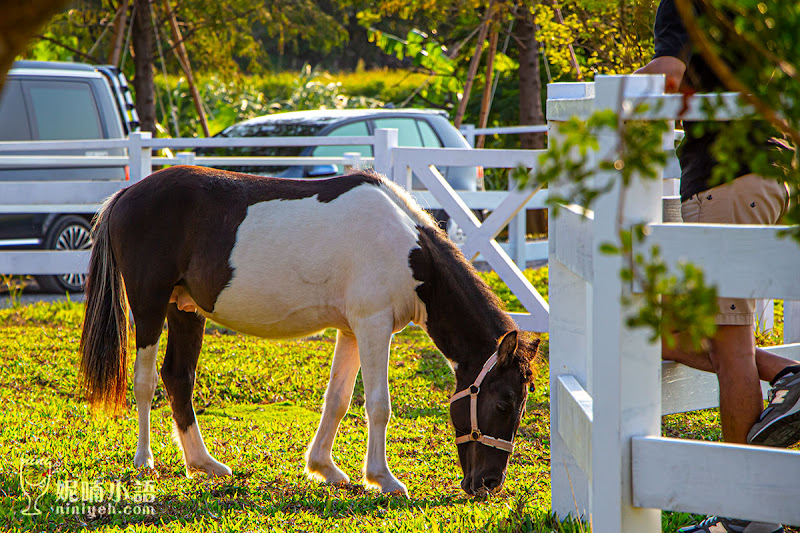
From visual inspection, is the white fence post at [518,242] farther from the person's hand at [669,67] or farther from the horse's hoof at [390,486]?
the person's hand at [669,67]

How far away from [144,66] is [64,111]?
248cm

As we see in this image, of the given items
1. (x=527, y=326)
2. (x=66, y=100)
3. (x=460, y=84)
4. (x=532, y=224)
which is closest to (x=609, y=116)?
(x=527, y=326)

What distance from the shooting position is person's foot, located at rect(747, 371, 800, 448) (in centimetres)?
274

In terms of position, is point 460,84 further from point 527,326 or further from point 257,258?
point 257,258

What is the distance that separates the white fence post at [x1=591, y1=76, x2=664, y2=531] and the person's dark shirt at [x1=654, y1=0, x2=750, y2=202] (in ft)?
3.02

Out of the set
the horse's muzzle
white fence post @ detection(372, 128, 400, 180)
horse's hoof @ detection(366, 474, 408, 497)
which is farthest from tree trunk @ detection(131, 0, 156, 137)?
the horse's muzzle

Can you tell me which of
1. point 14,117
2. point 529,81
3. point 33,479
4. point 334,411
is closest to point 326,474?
point 334,411

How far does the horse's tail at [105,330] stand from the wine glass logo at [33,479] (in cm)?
46

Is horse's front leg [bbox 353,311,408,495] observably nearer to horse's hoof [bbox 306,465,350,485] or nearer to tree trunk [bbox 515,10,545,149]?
horse's hoof [bbox 306,465,350,485]

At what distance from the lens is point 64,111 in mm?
9992

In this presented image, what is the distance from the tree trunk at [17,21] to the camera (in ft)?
3.14

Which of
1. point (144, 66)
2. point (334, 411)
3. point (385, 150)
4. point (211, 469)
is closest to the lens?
point (211, 469)

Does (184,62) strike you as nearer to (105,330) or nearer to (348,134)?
(348,134)

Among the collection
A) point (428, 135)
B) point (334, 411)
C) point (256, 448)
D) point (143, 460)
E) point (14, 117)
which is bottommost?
point (256, 448)
